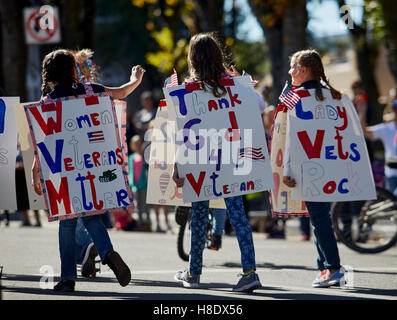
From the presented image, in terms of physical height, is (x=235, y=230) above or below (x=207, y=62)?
below

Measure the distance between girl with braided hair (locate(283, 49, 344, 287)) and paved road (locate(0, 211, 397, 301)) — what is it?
15cm

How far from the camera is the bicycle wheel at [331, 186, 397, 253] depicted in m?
9.88

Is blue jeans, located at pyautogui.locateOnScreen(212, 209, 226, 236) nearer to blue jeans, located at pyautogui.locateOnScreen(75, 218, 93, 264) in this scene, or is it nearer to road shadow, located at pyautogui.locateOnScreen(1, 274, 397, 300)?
road shadow, located at pyautogui.locateOnScreen(1, 274, 397, 300)

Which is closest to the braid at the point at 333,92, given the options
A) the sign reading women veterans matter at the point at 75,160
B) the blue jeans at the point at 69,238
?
the sign reading women veterans matter at the point at 75,160

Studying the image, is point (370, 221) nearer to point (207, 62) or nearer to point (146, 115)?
point (207, 62)

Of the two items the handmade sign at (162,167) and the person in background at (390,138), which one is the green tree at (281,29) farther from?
the handmade sign at (162,167)

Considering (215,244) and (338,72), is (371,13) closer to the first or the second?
(215,244)

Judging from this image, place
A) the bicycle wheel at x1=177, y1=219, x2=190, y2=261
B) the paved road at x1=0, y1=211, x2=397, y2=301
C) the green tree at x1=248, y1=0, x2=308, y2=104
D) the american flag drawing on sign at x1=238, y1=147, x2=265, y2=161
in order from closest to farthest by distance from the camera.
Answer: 1. the paved road at x1=0, y1=211, x2=397, y2=301
2. the american flag drawing on sign at x1=238, y1=147, x2=265, y2=161
3. the bicycle wheel at x1=177, y1=219, x2=190, y2=261
4. the green tree at x1=248, y1=0, x2=308, y2=104

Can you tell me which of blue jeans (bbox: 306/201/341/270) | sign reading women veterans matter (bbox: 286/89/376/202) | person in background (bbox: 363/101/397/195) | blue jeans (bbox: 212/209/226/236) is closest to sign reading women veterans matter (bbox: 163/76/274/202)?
sign reading women veterans matter (bbox: 286/89/376/202)

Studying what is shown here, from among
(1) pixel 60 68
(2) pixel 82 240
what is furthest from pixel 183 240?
(1) pixel 60 68

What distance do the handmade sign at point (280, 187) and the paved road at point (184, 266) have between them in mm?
617

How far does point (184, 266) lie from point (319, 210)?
210cm

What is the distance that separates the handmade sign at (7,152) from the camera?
24.9ft

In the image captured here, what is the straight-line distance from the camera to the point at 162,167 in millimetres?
8078
